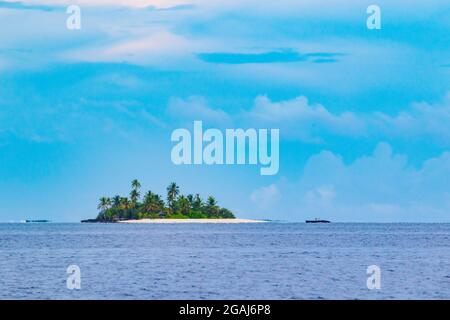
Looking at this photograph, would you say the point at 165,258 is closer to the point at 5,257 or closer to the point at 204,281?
the point at 5,257

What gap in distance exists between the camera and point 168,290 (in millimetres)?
60375

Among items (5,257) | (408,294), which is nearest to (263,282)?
(408,294)

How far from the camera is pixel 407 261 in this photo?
91.6 metres

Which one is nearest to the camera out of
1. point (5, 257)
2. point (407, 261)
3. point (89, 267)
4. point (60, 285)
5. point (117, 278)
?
point (60, 285)
